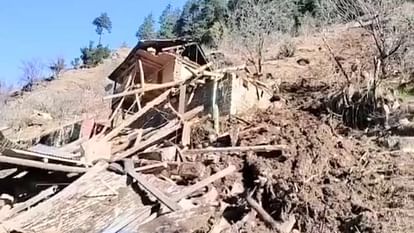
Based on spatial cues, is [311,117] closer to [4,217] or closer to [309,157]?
[309,157]

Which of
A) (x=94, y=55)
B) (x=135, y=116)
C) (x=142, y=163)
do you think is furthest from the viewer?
(x=94, y=55)

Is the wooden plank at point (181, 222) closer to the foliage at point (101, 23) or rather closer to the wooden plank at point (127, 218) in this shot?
the wooden plank at point (127, 218)

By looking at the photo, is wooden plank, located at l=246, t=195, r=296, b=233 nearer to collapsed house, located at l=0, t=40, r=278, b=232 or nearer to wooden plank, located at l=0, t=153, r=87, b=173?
collapsed house, located at l=0, t=40, r=278, b=232

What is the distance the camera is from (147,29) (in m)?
55.7

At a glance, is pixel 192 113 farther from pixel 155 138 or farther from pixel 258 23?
pixel 258 23

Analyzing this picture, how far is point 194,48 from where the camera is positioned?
75.7 ft

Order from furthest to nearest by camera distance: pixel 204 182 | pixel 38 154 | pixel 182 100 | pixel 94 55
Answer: pixel 94 55
pixel 182 100
pixel 204 182
pixel 38 154

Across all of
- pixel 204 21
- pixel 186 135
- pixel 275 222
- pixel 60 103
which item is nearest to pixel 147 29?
pixel 204 21

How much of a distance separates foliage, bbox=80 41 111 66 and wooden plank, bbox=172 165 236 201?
37304 mm

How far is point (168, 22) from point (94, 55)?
7067 millimetres

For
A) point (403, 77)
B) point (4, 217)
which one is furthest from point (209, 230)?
point (403, 77)

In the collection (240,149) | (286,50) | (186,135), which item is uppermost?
(286,50)

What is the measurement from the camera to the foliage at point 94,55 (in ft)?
164

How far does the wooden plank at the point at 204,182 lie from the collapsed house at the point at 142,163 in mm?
23
